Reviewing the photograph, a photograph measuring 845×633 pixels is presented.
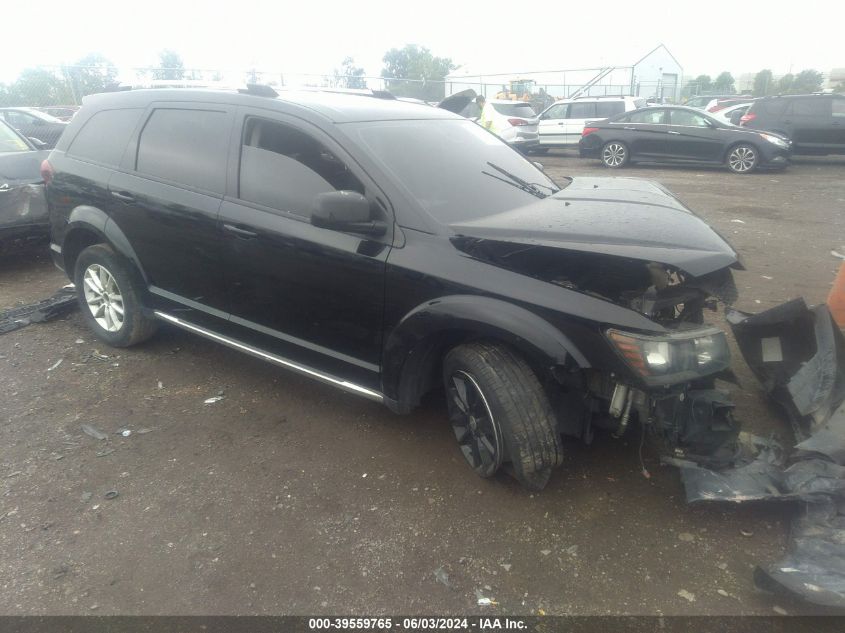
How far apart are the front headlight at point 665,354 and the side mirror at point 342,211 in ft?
4.07

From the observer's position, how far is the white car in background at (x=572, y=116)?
16938 millimetres

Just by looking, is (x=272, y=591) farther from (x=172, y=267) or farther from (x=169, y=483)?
(x=172, y=267)

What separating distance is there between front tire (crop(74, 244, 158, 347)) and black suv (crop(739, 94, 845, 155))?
14.8 metres

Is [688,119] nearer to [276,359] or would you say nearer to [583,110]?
[583,110]

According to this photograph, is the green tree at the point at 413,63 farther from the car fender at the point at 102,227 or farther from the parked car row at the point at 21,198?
the car fender at the point at 102,227

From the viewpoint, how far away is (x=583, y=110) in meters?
17.3

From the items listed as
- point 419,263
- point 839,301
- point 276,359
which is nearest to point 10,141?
point 276,359

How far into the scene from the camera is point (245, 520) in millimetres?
2777

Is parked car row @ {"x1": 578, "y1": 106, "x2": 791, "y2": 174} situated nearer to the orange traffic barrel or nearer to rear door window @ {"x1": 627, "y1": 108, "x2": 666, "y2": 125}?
rear door window @ {"x1": 627, "y1": 108, "x2": 666, "y2": 125}

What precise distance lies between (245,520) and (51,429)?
1592 mm

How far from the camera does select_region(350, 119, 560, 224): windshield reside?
3.07m

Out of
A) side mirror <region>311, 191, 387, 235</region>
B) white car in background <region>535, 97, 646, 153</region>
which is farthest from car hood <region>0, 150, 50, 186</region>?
white car in background <region>535, 97, 646, 153</region>

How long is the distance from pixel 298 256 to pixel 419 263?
73 centimetres

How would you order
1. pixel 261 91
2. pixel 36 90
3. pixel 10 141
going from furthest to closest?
pixel 36 90
pixel 10 141
pixel 261 91
